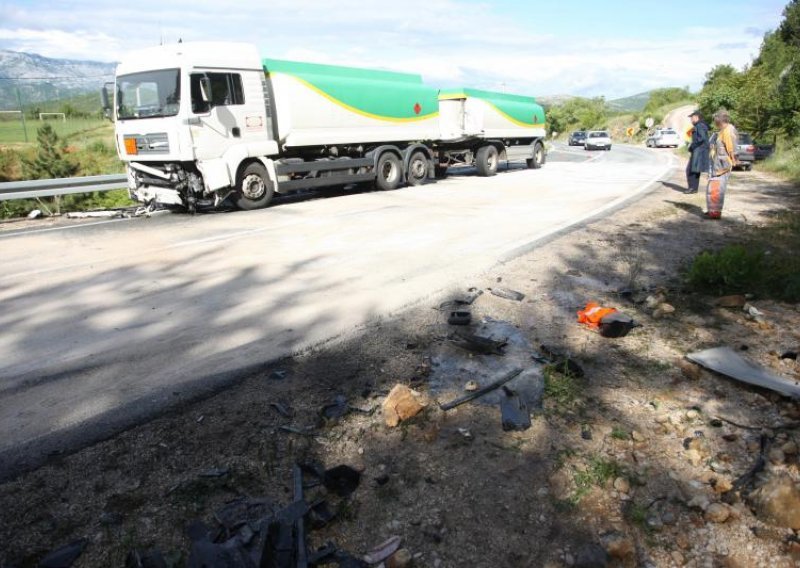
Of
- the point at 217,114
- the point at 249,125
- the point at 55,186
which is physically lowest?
the point at 55,186

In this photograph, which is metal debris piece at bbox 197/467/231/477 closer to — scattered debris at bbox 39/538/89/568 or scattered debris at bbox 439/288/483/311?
scattered debris at bbox 39/538/89/568

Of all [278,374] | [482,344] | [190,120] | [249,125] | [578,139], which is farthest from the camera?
[578,139]

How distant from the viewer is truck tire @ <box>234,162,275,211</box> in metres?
11.3

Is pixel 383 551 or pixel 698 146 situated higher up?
pixel 698 146

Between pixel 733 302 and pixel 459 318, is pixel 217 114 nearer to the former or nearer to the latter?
pixel 459 318

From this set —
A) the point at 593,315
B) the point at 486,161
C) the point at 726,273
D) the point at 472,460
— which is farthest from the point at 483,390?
the point at 486,161

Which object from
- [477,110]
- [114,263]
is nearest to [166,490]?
[114,263]

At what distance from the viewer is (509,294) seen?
546 centimetres

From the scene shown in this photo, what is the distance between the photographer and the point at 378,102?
14.0 meters

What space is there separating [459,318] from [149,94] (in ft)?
29.0

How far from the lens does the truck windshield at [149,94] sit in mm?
10195

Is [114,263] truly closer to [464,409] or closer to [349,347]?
[349,347]

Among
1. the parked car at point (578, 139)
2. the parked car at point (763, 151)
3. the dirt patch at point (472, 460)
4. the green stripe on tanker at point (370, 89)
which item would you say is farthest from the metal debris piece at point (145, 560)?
the parked car at point (578, 139)

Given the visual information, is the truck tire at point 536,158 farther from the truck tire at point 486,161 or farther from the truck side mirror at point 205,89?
the truck side mirror at point 205,89
